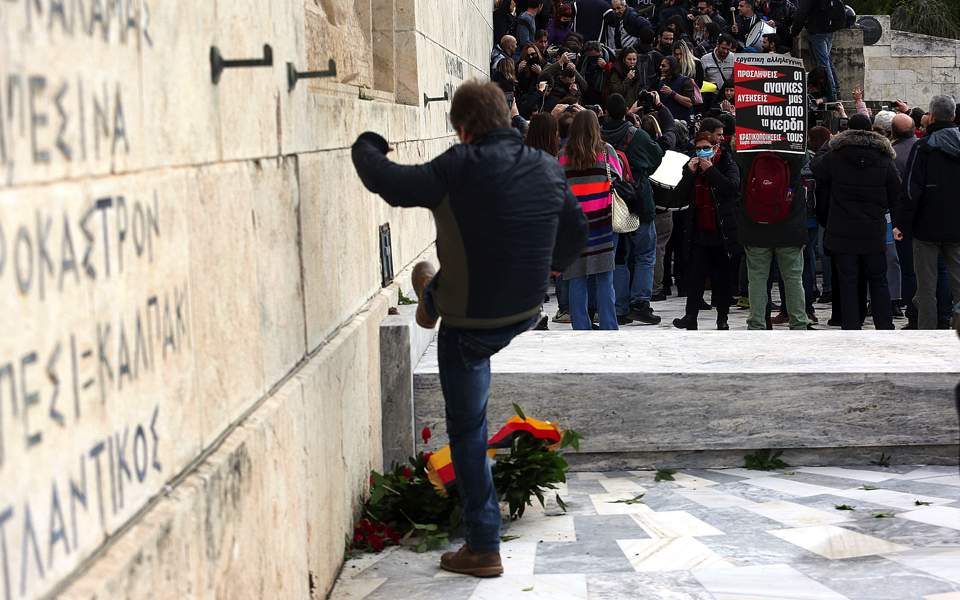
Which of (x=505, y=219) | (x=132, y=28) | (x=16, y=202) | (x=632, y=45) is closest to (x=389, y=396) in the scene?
(x=505, y=219)

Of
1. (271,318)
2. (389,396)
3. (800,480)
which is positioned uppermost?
(271,318)

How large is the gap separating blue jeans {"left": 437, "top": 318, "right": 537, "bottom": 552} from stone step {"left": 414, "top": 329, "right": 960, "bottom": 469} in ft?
5.08

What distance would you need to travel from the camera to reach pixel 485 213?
435cm

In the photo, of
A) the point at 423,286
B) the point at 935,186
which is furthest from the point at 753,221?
the point at 423,286

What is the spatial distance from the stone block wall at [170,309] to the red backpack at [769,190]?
16.0ft

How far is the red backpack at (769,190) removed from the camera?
940 centimetres

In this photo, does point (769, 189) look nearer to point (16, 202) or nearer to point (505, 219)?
point (505, 219)

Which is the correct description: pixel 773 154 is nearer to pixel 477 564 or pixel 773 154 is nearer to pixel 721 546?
pixel 721 546

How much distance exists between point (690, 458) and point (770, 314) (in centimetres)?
511

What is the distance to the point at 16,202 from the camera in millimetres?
1987

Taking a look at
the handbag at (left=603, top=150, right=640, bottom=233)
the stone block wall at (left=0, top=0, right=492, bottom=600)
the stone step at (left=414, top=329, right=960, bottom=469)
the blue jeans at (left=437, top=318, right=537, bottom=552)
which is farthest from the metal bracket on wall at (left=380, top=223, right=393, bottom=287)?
the handbag at (left=603, top=150, right=640, bottom=233)

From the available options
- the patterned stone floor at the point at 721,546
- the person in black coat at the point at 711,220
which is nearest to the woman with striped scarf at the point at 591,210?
the person in black coat at the point at 711,220

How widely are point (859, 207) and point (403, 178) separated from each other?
6.09 m

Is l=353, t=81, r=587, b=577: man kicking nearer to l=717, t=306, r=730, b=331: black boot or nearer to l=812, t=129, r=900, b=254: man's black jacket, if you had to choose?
l=812, t=129, r=900, b=254: man's black jacket
